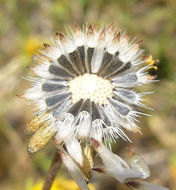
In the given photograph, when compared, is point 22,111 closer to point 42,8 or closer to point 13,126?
point 13,126

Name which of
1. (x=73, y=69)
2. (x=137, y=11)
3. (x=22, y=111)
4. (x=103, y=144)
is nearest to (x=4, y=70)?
(x=22, y=111)

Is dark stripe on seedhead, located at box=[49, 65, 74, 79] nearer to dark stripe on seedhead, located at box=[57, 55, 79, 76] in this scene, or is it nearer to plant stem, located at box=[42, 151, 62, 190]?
dark stripe on seedhead, located at box=[57, 55, 79, 76]

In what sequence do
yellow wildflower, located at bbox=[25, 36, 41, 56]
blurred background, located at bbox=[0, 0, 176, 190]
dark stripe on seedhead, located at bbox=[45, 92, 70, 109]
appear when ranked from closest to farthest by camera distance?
dark stripe on seedhead, located at bbox=[45, 92, 70, 109], blurred background, located at bbox=[0, 0, 176, 190], yellow wildflower, located at bbox=[25, 36, 41, 56]

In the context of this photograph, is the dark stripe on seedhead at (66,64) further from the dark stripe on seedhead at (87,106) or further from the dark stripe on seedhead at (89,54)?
the dark stripe on seedhead at (87,106)

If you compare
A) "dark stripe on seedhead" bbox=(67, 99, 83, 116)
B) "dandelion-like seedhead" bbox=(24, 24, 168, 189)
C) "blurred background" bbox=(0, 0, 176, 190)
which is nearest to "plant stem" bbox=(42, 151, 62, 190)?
"dandelion-like seedhead" bbox=(24, 24, 168, 189)

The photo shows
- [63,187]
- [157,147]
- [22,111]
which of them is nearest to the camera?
[63,187]

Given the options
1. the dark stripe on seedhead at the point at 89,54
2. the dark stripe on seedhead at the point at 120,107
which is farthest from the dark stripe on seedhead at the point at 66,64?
the dark stripe on seedhead at the point at 120,107
